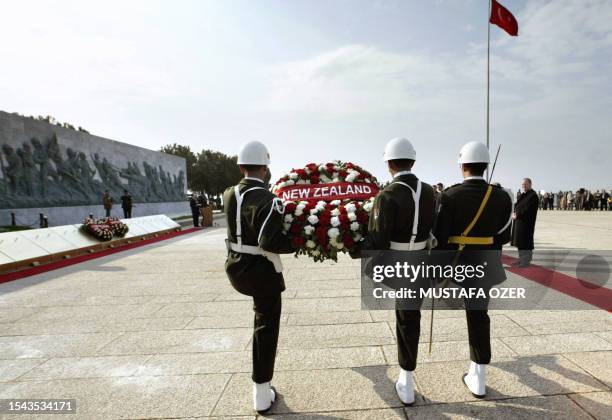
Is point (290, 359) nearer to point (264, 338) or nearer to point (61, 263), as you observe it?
point (264, 338)

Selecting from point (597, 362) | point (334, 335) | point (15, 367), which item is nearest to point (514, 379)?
point (597, 362)

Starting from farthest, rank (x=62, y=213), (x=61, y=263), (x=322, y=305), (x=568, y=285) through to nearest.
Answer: (x=62, y=213)
(x=61, y=263)
(x=568, y=285)
(x=322, y=305)

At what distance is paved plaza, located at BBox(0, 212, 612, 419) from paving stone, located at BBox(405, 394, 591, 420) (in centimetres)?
1

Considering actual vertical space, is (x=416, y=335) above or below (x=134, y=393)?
above

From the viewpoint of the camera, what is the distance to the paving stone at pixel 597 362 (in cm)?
289

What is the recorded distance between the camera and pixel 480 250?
2850mm

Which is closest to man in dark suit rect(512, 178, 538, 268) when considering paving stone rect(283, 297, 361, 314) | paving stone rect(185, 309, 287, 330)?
paving stone rect(283, 297, 361, 314)

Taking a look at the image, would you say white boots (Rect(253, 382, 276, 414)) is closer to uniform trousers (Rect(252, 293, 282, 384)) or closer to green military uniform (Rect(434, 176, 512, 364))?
uniform trousers (Rect(252, 293, 282, 384))

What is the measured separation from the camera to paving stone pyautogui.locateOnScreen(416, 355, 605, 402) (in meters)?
2.72

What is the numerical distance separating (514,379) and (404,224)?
1.64 meters

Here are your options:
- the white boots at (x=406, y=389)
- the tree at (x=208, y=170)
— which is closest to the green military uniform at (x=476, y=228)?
the white boots at (x=406, y=389)

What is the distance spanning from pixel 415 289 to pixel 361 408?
37.8 inches

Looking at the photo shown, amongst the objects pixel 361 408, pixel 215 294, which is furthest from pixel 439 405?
pixel 215 294

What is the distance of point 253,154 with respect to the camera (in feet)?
8.87
